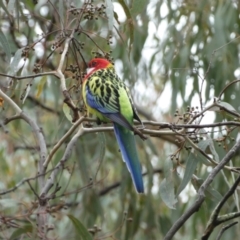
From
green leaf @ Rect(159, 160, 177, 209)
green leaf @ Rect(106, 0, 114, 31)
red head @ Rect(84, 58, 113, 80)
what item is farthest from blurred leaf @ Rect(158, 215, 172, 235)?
green leaf @ Rect(106, 0, 114, 31)

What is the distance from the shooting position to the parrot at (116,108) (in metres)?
2.69

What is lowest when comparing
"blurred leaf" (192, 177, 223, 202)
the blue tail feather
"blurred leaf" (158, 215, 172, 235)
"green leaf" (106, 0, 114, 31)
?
"blurred leaf" (158, 215, 172, 235)

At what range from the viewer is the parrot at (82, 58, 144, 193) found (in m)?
2.69

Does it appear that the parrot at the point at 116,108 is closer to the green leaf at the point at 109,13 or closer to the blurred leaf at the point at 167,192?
the blurred leaf at the point at 167,192

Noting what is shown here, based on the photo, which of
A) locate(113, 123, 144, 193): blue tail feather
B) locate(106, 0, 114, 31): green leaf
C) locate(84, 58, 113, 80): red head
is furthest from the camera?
locate(84, 58, 113, 80): red head

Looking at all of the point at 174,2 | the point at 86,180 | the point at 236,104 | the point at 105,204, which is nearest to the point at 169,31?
the point at 174,2

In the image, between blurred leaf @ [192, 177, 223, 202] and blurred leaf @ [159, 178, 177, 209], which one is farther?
blurred leaf @ [192, 177, 223, 202]

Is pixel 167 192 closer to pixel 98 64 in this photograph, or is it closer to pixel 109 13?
pixel 109 13

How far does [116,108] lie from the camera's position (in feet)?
9.23

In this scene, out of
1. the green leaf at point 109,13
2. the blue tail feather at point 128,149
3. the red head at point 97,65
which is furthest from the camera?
the red head at point 97,65

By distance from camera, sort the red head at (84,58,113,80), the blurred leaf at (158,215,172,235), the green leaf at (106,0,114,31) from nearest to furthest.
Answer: the green leaf at (106,0,114,31), the red head at (84,58,113,80), the blurred leaf at (158,215,172,235)

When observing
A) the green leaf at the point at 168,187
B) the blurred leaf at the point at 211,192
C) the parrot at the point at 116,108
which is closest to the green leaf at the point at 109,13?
the parrot at the point at 116,108

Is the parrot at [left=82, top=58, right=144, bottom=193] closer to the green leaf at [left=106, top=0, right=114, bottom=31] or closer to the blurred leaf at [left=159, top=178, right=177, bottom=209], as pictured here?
the blurred leaf at [left=159, top=178, right=177, bottom=209]

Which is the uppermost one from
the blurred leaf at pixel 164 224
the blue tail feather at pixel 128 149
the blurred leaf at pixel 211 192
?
the blue tail feather at pixel 128 149
